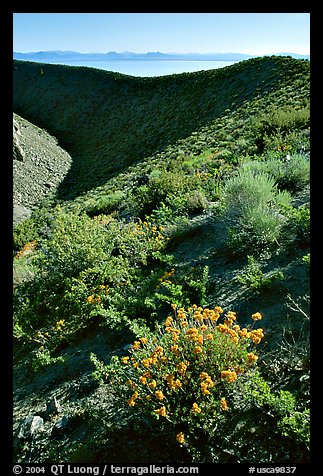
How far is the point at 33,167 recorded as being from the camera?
23594 mm

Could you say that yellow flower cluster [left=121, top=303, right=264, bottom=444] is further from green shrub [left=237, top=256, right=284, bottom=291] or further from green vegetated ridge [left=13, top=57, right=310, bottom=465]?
green shrub [left=237, top=256, right=284, bottom=291]

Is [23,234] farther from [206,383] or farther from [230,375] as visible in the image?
[230,375]

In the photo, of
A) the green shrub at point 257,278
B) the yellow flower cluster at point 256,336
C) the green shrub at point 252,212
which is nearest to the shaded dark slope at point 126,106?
the green shrub at point 252,212

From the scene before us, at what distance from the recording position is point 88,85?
43.8 m

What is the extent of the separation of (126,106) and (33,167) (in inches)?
577

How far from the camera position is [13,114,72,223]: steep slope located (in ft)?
65.5

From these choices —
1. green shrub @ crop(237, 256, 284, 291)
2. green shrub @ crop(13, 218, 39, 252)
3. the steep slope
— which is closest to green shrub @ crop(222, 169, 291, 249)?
green shrub @ crop(237, 256, 284, 291)

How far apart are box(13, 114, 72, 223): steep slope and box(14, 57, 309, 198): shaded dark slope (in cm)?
96

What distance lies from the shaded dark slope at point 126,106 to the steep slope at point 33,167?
0.96m

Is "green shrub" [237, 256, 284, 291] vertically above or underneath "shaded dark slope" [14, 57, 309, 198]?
underneath

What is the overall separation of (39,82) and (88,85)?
363 inches

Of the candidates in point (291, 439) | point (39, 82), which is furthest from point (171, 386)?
point (39, 82)

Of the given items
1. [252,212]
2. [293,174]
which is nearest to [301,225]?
[252,212]
